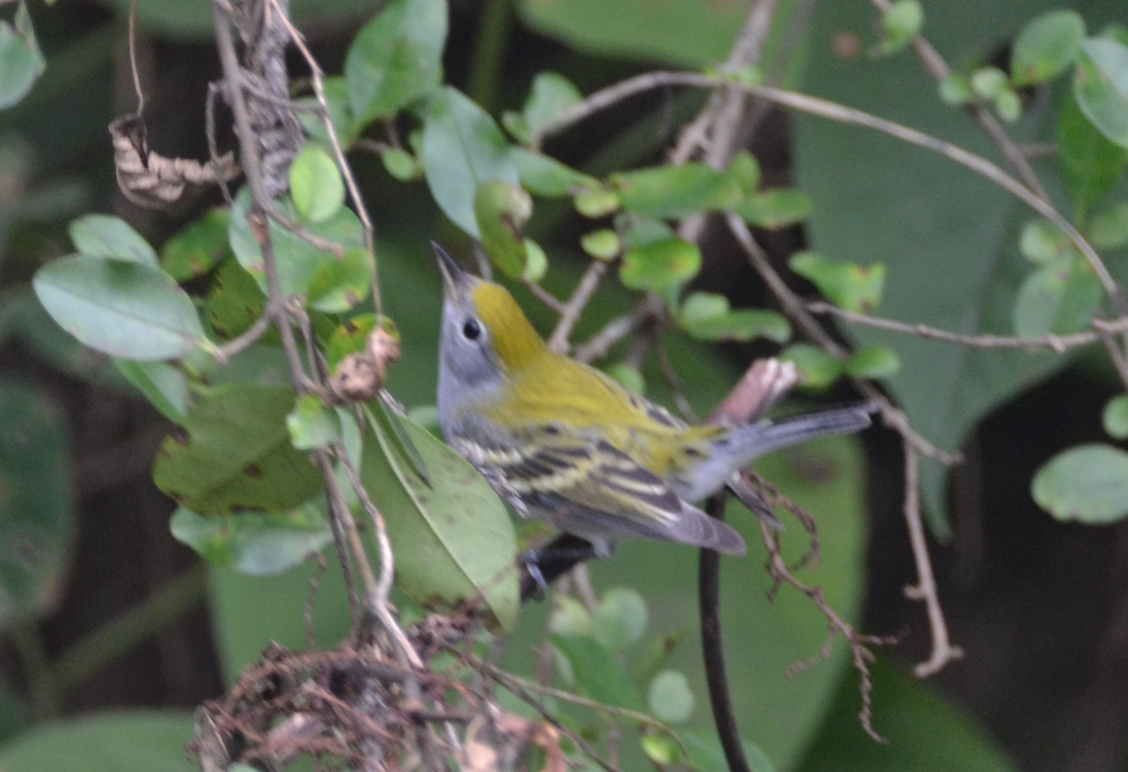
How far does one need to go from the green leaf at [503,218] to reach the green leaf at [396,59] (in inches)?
6.8

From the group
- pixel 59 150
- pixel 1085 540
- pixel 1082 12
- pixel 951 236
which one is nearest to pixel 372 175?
pixel 59 150

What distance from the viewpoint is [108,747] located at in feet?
8.00

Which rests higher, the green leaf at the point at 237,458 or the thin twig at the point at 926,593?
the green leaf at the point at 237,458

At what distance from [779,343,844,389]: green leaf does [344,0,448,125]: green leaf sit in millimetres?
663

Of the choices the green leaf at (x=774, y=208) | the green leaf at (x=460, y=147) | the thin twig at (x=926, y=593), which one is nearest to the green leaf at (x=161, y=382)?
Answer: the green leaf at (x=460, y=147)

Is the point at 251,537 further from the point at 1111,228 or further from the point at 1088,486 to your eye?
the point at 1111,228

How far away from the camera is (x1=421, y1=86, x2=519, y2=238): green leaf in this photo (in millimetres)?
1424

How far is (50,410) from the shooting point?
9.39 feet

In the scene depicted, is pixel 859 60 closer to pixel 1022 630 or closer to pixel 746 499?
pixel 746 499

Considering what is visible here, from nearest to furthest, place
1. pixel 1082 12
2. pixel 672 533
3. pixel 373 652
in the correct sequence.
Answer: pixel 373 652, pixel 672 533, pixel 1082 12

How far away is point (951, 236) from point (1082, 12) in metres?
0.50

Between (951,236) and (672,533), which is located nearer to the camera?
(672,533)

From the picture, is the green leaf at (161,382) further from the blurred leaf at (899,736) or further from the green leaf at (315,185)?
the blurred leaf at (899,736)

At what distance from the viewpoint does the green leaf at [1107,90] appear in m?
1.36
